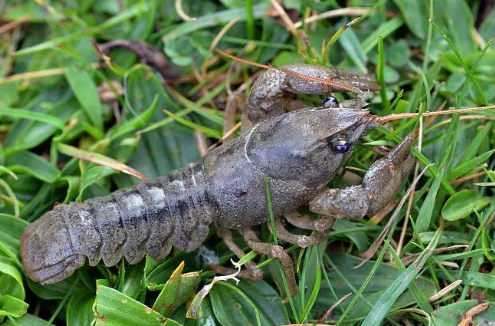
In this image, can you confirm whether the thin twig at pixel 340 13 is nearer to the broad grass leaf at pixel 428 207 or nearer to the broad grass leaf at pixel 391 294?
the broad grass leaf at pixel 428 207

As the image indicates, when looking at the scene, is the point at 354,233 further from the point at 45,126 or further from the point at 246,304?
the point at 45,126

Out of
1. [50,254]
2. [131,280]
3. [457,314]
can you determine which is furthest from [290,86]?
[50,254]

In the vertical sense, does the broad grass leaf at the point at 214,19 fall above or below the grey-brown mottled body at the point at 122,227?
above

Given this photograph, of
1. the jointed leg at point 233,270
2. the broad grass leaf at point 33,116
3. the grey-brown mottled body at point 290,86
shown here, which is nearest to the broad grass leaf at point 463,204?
the grey-brown mottled body at point 290,86

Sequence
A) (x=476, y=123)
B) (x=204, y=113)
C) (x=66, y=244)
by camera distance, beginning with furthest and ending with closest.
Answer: (x=204, y=113) → (x=476, y=123) → (x=66, y=244)

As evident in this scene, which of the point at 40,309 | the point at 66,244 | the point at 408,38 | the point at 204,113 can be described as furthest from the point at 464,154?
the point at 40,309

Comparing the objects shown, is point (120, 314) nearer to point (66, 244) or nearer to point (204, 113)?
point (66, 244)

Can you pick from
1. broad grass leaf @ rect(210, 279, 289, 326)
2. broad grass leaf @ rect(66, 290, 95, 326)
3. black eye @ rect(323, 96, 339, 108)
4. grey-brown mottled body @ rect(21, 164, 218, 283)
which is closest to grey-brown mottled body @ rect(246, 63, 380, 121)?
black eye @ rect(323, 96, 339, 108)
